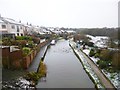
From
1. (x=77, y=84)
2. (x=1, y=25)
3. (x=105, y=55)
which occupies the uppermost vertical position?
(x=1, y=25)

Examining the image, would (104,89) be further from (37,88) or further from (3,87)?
(3,87)

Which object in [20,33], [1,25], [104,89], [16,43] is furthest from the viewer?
[20,33]

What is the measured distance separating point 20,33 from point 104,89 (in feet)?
125

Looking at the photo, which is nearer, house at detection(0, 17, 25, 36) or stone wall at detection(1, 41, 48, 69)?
stone wall at detection(1, 41, 48, 69)

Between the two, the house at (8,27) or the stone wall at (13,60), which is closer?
the stone wall at (13,60)

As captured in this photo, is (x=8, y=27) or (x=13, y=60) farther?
(x=8, y=27)

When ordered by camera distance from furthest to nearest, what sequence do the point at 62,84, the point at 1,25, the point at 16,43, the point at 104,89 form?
the point at 1,25, the point at 16,43, the point at 62,84, the point at 104,89

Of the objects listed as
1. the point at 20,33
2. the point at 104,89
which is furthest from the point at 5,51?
the point at 20,33

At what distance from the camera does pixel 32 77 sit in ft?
52.1

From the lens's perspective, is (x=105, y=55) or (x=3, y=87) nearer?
(x=3, y=87)

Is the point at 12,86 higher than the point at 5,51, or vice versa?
the point at 5,51

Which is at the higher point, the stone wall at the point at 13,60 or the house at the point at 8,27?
the house at the point at 8,27

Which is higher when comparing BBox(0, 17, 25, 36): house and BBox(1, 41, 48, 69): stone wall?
BBox(0, 17, 25, 36): house

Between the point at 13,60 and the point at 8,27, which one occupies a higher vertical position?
the point at 8,27
